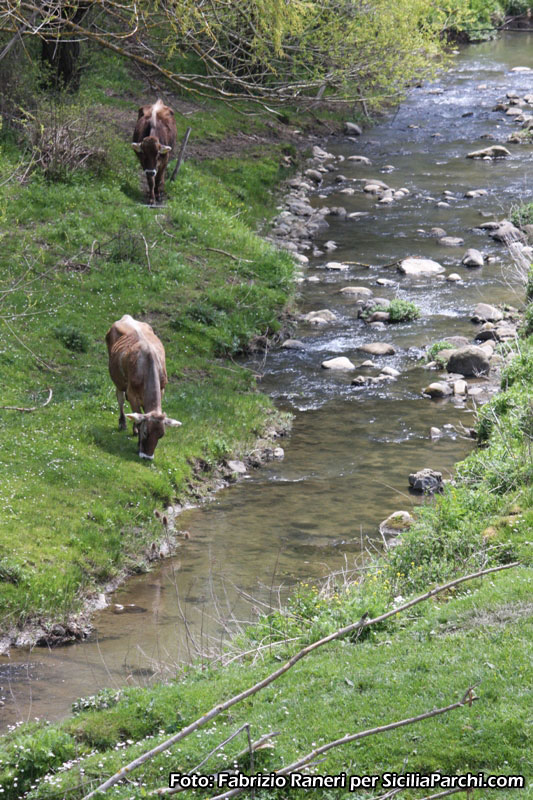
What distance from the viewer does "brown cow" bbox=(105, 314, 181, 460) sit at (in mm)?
13875

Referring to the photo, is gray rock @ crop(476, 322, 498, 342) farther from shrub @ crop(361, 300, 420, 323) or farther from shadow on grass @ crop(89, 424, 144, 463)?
shadow on grass @ crop(89, 424, 144, 463)

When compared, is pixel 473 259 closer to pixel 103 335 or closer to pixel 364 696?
pixel 103 335

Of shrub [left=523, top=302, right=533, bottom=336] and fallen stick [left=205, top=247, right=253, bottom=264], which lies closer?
shrub [left=523, top=302, right=533, bottom=336]

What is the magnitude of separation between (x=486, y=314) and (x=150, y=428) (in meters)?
9.92

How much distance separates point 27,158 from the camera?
21531 mm

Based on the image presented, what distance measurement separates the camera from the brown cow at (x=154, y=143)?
22.3 metres

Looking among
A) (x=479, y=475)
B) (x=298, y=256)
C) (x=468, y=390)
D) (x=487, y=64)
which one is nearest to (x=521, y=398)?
(x=479, y=475)

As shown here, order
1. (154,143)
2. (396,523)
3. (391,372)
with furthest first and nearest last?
(154,143) < (391,372) < (396,523)

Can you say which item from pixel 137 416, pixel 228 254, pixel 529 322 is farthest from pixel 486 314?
pixel 137 416

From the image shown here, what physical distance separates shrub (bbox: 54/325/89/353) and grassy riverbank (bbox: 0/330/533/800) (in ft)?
27.9

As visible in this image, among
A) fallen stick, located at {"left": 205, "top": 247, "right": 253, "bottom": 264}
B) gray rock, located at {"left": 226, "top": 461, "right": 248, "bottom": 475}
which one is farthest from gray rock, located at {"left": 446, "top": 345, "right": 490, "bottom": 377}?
fallen stick, located at {"left": 205, "top": 247, "right": 253, "bottom": 264}

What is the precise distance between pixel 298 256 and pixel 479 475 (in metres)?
13.7

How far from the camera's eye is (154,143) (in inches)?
875

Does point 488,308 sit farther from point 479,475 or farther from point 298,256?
point 479,475
